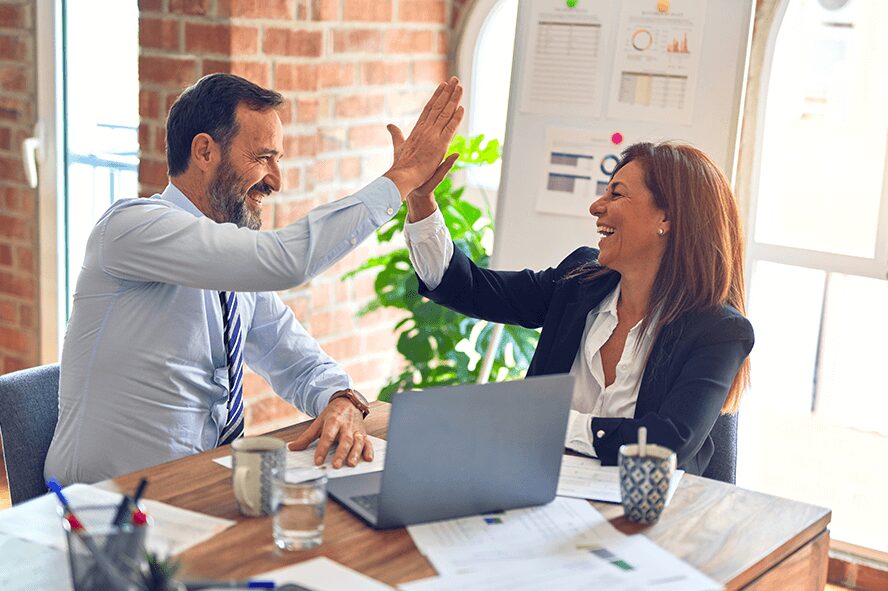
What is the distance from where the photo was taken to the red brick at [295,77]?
313 centimetres

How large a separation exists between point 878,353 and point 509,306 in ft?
4.32

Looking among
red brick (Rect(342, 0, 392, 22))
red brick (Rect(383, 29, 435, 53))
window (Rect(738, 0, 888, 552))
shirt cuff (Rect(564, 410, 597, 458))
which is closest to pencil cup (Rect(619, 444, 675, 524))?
shirt cuff (Rect(564, 410, 597, 458))

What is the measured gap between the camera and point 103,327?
2.03 metres

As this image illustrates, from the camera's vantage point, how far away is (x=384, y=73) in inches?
141

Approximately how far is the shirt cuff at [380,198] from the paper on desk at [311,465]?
42cm

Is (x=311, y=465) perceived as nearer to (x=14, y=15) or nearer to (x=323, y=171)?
(x=323, y=171)

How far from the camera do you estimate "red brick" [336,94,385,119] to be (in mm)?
3385

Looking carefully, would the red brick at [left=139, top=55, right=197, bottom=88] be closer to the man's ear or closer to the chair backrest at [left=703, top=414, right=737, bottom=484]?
the man's ear

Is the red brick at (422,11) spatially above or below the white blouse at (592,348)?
above

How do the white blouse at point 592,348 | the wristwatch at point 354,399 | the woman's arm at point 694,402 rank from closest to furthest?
1. the woman's arm at point 694,402
2. the wristwatch at point 354,399
3. the white blouse at point 592,348

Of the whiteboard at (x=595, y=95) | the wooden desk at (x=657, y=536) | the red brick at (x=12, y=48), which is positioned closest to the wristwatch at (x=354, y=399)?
the wooden desk at (x=657, y=536)

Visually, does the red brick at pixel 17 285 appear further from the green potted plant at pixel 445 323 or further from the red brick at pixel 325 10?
the red brick at pixel 325 10

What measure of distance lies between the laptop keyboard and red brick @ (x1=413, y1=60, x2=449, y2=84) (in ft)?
7.65

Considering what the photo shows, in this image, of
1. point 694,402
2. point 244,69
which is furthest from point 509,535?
point 244,69
